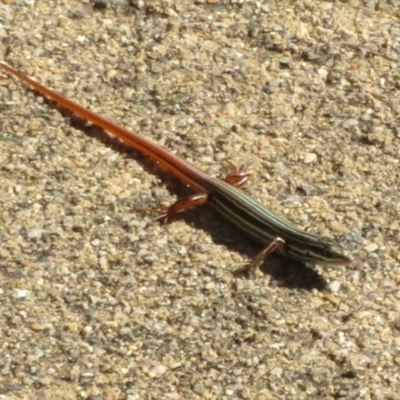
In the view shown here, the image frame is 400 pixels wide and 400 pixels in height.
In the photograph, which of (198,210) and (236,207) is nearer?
(236,207)

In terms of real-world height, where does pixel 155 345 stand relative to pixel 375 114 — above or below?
below

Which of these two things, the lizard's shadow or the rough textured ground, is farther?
the lizard's shadow

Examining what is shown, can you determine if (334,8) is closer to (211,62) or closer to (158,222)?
(211,62)

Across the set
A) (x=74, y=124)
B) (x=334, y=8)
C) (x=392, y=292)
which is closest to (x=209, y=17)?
(x=334, y=8)

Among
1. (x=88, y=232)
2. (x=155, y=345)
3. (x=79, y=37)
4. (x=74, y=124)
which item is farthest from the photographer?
(x=79, y=37)
